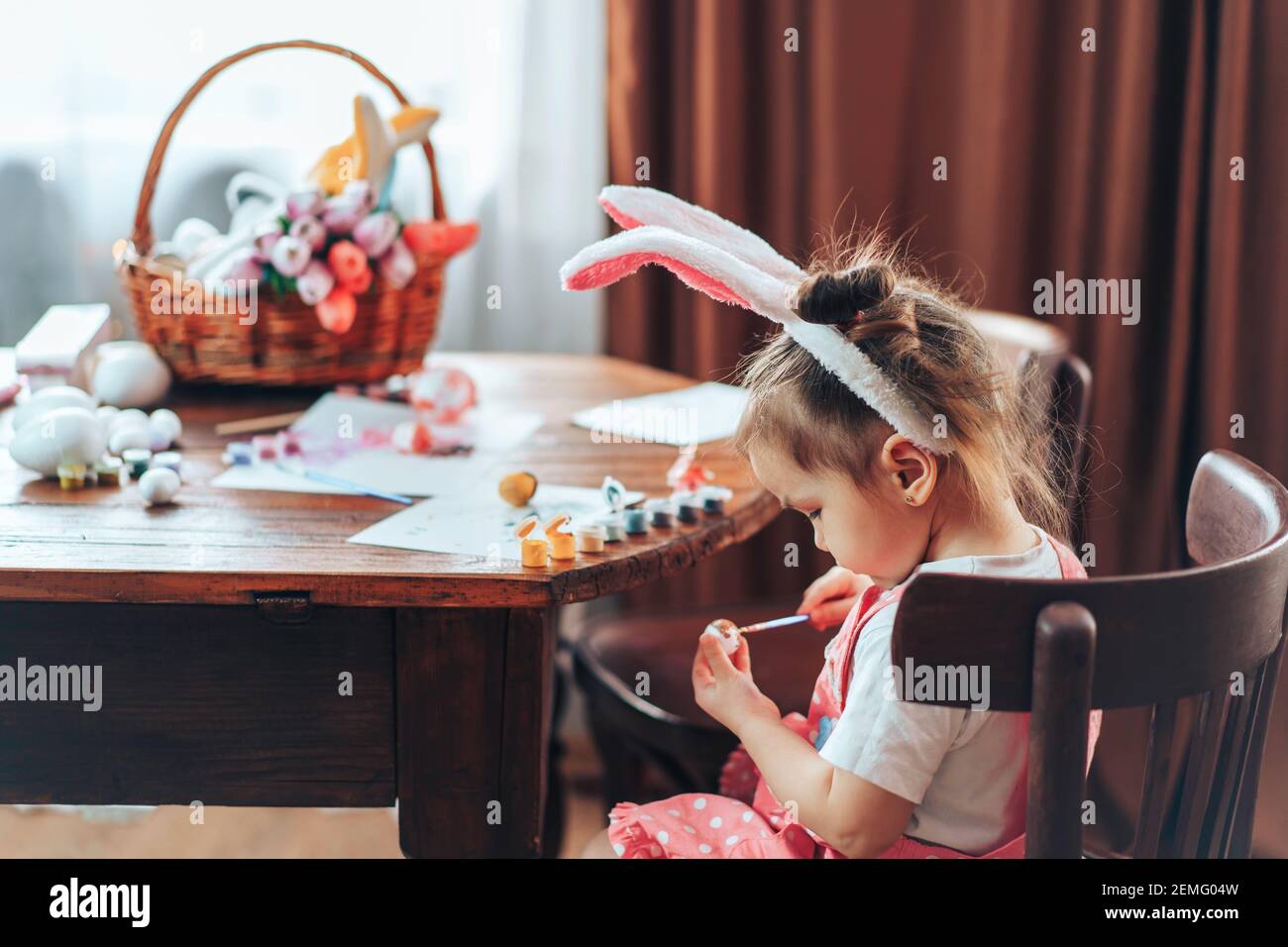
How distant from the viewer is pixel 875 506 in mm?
919

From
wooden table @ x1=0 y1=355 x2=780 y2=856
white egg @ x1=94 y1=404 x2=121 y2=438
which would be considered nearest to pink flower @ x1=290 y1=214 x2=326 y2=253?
white egg @ x1=94 y1=404 x2=121 y2=438

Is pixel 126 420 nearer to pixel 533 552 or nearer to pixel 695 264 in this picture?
pixel 533 552

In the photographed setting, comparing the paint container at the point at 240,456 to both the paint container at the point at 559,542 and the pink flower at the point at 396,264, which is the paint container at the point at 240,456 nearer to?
the pink flower at the point at 396,264

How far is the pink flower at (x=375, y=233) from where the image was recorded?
1480 mm

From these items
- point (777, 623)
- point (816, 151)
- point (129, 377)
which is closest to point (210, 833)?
point (129, 377)

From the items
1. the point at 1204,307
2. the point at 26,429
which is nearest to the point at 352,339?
the point at 26,429

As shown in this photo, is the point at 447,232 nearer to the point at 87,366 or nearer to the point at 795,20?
the point at 87,366

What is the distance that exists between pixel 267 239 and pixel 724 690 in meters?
0.82

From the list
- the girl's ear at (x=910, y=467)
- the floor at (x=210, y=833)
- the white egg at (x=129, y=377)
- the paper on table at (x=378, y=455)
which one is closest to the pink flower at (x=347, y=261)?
the paper on table at (x=378, y=455)

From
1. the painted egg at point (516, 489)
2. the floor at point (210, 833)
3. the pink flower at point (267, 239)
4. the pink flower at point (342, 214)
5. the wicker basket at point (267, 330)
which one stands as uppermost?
the pink flower at point (342, 214)

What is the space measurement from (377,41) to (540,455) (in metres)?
1.02

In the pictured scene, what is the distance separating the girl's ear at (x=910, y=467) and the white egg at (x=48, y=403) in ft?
2.68

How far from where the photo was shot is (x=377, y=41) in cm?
206

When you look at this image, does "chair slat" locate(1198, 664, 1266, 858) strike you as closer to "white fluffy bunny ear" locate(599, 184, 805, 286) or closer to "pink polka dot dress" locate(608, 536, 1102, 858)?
"pink polka dot dress" locate(608, 536, 1102, 858)
